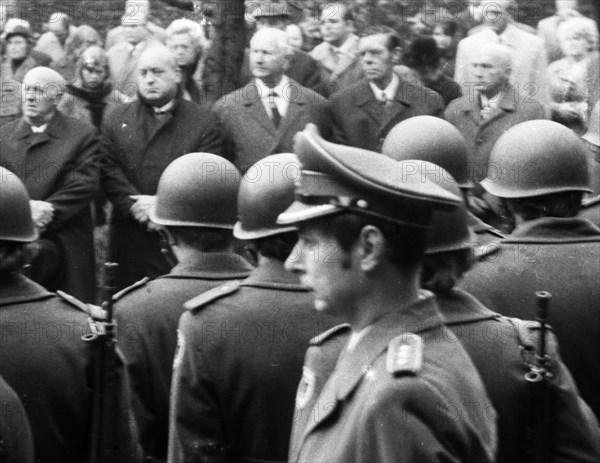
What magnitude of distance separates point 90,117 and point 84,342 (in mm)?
6181

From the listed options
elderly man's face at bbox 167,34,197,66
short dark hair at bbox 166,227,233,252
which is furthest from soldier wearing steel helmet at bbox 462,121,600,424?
elderly man's face at bbox 167,34,197,66

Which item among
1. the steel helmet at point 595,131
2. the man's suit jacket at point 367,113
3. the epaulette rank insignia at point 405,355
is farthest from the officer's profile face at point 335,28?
the epaulette rank insignia at point 405,355

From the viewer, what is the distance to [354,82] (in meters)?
10.5

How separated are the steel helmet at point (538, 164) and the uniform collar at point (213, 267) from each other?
1.04 metres

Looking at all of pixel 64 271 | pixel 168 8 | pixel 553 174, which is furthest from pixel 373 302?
pixel 168 8

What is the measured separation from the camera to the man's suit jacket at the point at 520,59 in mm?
10852

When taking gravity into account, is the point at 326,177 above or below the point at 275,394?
above

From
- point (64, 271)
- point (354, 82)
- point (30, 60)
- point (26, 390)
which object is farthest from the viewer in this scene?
point (30, 60)

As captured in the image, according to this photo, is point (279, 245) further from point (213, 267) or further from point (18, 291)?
point (18, 291)

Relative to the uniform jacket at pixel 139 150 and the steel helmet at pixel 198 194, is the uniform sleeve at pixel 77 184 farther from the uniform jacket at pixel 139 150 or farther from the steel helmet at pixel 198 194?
the steel helmet at pixel 198 194

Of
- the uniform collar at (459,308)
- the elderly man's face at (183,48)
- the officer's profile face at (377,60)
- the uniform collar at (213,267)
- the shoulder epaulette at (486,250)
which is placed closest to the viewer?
the uniform collar at (459,308)

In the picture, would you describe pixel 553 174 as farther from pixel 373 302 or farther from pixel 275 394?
pixel 373 302

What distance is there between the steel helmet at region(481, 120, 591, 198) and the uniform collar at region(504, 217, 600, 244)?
0.16m

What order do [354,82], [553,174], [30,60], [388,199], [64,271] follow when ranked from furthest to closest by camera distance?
[30,60]
[354,82]
[64,271]
[553,174]
[388,199]
